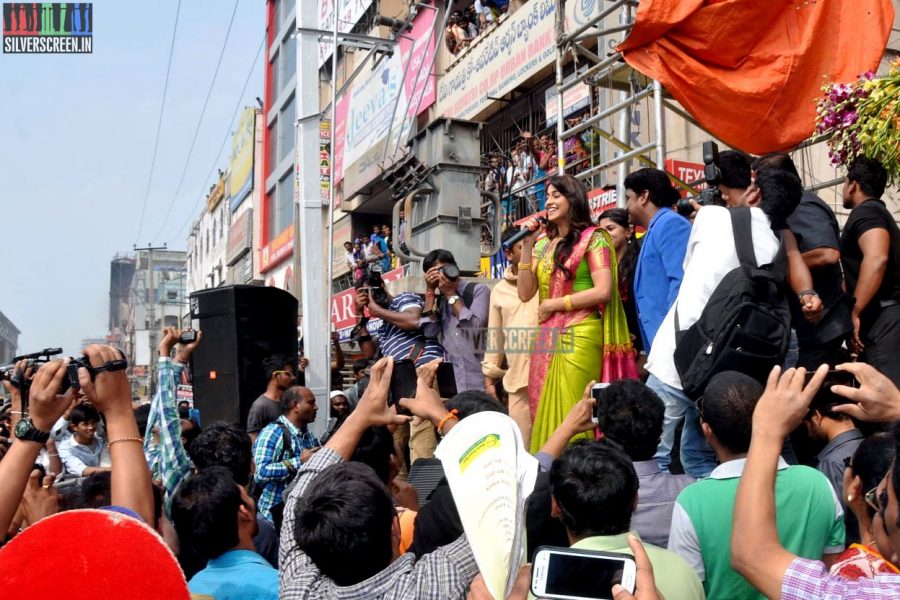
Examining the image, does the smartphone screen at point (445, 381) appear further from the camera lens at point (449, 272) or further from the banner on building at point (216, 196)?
the banner on building at point (216, 196)

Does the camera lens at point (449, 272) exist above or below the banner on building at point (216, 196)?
below

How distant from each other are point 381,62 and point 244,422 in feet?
37.3

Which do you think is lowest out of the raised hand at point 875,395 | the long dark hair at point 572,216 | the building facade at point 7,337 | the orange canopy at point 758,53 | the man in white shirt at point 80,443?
the building facade at point 7,337

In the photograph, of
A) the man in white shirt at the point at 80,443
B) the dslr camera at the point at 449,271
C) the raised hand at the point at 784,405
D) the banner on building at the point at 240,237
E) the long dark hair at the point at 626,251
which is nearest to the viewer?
the raised hand at the point at 784,405

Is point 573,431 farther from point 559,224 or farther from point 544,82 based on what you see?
point 544,82

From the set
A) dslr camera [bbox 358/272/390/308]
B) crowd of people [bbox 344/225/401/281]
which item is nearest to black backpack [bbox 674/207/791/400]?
dslr camera [bbox 358/272/390/308]

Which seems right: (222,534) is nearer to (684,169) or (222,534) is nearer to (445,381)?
(445,381)

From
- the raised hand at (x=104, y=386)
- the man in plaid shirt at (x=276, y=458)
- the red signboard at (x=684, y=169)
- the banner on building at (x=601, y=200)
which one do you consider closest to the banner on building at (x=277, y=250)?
the banner on building at (x=601, y=200)

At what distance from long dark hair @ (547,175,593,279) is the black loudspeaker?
4261 mm

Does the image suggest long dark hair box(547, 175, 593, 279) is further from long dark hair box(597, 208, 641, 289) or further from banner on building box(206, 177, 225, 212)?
banner on building box(206, 177, 225, 212)

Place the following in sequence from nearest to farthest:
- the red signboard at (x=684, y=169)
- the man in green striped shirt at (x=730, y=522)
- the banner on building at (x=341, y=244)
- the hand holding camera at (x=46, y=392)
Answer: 1. the hand holding camera at (x=46, y=392)
2. the man in green striped shirt at (x=730, y=522)
3. the red signboard at (x=684, y=169)
4. the banner on building at (x=341, y=244)

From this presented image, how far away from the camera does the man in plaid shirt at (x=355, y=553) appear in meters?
1.72

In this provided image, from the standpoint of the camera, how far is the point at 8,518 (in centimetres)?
195

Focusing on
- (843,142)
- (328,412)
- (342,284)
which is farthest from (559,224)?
(342,284)
